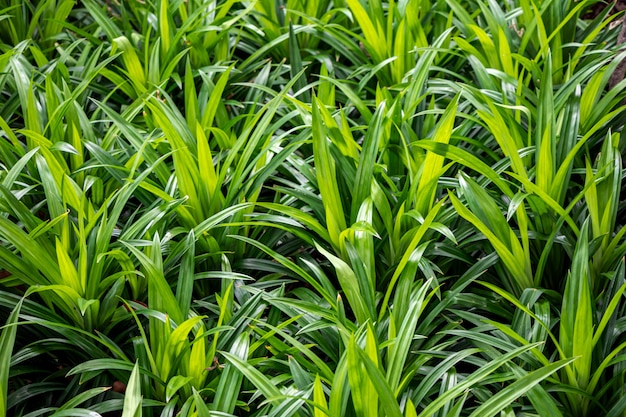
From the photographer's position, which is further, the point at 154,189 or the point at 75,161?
the point at 75,161

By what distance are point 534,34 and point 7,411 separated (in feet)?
6.85

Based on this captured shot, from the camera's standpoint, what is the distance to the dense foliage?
4.97 ft

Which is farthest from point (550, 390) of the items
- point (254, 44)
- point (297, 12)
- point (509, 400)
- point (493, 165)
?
point (254, 44)

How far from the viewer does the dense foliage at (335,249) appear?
4.97 ft

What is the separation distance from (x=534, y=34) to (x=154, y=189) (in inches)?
59.5

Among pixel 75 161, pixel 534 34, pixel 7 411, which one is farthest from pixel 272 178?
pixel 534 34

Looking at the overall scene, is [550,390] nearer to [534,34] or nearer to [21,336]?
[21,336]

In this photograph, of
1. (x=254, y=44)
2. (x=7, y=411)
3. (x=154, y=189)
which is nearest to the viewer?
(x=7, y=411)

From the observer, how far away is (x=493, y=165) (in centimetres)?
207

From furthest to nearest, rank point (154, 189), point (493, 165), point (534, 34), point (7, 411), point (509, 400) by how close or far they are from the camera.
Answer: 1. point (534, 34)
2. point (493, 165)
3. point (154, 189)
4. point (7, 411)
5. point (509, 400)

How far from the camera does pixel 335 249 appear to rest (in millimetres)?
1860

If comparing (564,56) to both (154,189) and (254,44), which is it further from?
(154,189)

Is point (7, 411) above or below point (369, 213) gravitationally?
below

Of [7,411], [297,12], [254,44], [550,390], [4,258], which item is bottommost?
[7,411]
